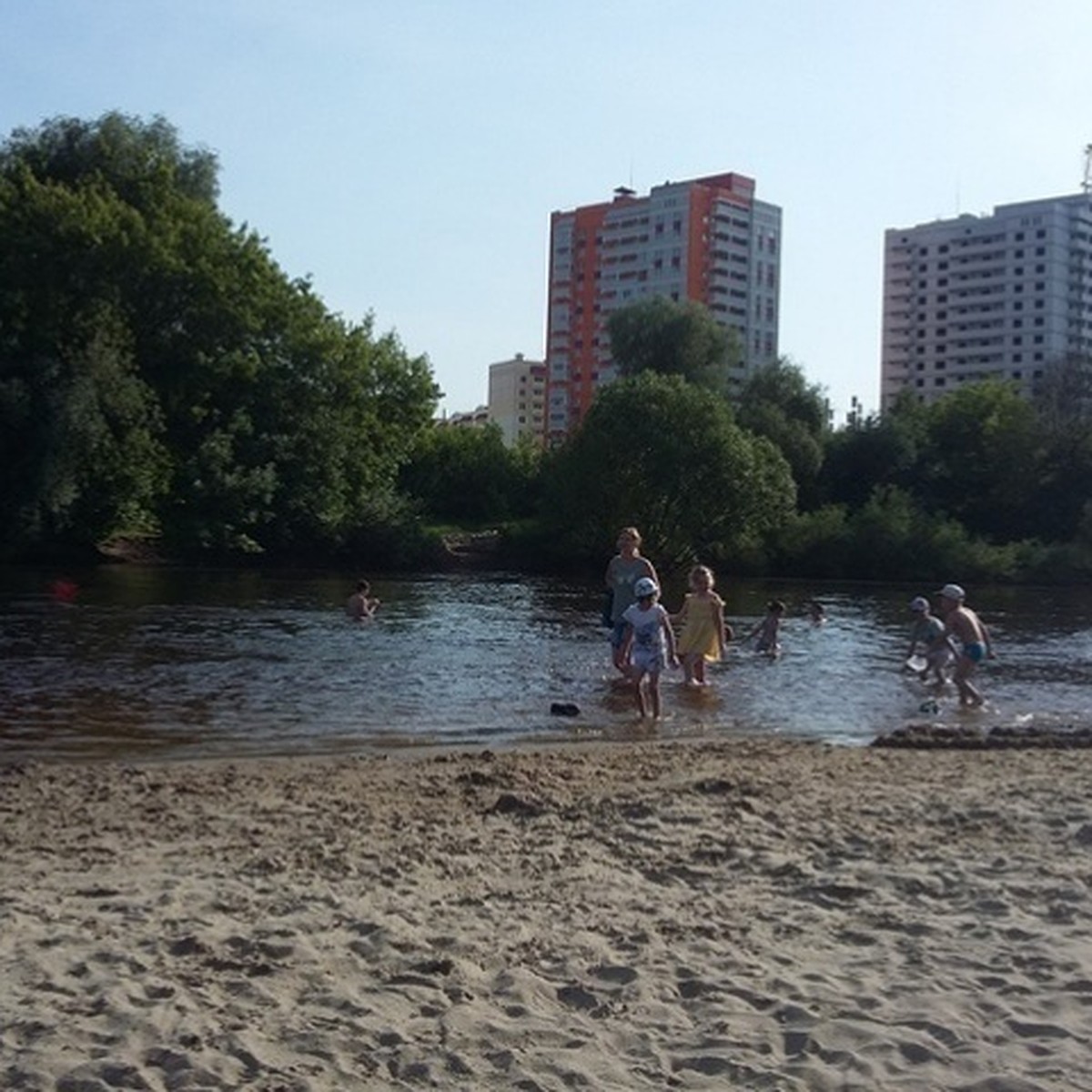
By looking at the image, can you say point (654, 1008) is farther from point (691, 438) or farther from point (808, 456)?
point (808, 456)

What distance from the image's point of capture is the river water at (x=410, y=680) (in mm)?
15141

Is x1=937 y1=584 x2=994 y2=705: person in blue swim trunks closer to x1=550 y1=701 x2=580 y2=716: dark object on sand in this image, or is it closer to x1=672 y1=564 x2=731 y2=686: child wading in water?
x1=672 y1=564 x2=731 y2=686: child wading in water

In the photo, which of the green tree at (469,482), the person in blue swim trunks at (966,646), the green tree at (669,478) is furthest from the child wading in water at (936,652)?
the green tree at (469,482)

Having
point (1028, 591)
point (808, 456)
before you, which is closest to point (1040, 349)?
point (808, 456)

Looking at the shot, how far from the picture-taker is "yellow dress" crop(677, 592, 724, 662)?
61.6ft

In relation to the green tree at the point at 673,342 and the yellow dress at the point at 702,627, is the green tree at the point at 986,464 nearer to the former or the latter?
the green tree at the point at 673,342

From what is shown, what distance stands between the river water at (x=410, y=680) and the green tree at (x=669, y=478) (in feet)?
69.8

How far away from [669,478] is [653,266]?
109497 mm

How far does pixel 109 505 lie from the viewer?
50656mm

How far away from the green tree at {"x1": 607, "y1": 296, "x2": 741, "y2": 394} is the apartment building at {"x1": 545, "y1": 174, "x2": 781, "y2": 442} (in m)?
74.0

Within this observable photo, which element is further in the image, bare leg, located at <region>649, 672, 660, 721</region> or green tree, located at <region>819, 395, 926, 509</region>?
green tree, located at <region>819, 395, 926, 509</region>

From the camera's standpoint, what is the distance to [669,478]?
58.5 m

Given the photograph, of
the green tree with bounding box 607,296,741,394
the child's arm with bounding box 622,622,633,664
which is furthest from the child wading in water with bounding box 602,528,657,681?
the green tree with bounding box 607,296,741,394

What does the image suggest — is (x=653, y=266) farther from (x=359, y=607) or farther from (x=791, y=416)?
(x=359, y=607)
